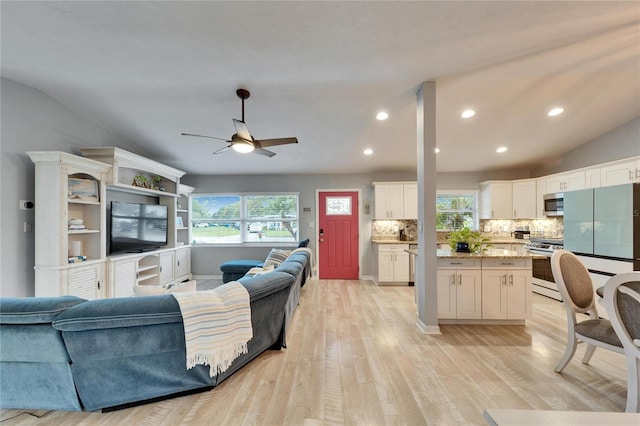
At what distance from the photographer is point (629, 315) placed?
153cm

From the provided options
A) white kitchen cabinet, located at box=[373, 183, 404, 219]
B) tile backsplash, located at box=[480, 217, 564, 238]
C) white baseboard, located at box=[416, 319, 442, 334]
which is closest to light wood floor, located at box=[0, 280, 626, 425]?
white baseboard, located at box=[416, 319, 442, 334]

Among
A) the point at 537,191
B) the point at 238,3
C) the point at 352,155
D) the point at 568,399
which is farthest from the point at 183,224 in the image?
the point at 537,191

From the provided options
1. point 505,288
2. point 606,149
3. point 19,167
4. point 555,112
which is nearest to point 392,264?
point 505,288

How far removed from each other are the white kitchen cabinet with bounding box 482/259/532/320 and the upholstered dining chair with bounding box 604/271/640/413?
1512mm

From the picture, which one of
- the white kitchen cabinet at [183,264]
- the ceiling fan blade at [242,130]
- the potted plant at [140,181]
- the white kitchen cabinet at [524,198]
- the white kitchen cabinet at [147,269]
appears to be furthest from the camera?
the white kitchen cabinet at [183,264]

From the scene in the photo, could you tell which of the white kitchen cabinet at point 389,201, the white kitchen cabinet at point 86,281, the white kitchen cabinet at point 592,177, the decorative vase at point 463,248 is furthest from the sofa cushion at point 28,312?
the white kitchen cabinet at point 592,177

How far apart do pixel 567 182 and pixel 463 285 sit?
10.6 ft

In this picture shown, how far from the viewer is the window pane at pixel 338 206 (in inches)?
234

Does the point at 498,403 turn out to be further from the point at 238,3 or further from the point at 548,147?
the point at 548,147

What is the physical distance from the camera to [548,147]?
4824 mm

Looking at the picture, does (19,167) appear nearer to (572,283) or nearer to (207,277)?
(207,277)

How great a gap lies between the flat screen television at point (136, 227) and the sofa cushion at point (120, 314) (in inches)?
117

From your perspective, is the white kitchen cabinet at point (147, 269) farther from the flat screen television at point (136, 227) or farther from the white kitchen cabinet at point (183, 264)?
the flat screen television at point (136, 227)

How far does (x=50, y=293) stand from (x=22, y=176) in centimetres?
143
